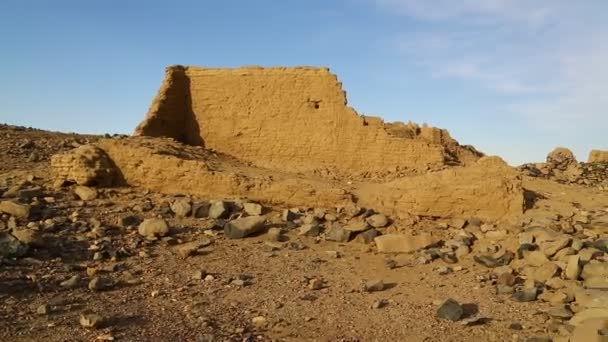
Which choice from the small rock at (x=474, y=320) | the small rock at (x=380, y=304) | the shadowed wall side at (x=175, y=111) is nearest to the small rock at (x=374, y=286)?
the small rock at (x=380, y=304)

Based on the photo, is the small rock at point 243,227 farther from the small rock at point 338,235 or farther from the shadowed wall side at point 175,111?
the shadowed wall side at point 175,111

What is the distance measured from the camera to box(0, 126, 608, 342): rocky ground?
5.15m

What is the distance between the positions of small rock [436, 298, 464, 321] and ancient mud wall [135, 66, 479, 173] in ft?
15.9

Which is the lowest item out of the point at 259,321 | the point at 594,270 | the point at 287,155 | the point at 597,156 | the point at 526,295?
the point at 259,321

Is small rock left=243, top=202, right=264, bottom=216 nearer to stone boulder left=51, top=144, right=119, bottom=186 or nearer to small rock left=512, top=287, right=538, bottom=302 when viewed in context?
stone boulder left=51, top=144, right=119, bottom=186

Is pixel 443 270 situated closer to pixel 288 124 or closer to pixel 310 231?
pixel 310 231

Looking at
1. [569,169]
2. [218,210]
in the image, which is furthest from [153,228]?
[569,169]

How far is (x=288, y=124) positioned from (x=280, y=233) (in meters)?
3.32

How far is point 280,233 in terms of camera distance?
7.51 m

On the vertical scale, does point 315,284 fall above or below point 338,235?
below

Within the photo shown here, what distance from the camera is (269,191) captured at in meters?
8.50

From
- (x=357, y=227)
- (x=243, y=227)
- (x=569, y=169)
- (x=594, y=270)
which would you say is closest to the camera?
(x=594, y=270)

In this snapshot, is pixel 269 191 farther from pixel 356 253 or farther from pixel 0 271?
pixel 0 271

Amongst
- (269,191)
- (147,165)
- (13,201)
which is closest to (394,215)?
(269,191)
